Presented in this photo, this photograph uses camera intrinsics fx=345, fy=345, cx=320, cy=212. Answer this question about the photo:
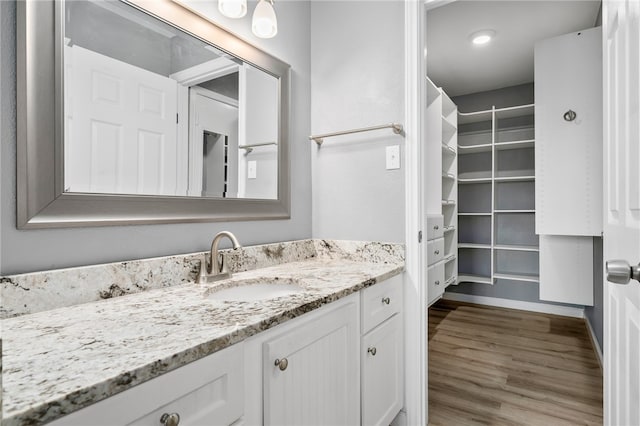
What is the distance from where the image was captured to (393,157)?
66.6 inches

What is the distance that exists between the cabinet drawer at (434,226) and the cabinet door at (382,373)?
118cm

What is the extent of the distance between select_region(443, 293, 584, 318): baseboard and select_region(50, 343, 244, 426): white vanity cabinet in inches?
146

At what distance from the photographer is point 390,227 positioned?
67.2 inches

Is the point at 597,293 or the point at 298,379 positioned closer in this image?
the point at 298,379

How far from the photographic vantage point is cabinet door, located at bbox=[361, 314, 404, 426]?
133 centimetres

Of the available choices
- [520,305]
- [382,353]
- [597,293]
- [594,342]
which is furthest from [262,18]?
[520,305]

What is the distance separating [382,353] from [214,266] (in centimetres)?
78

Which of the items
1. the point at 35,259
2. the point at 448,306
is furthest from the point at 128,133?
the point at 448,306

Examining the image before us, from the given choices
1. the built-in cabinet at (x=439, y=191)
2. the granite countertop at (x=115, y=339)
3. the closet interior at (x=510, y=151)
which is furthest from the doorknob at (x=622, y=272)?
the built-in cabinet at (x=439, y=191)

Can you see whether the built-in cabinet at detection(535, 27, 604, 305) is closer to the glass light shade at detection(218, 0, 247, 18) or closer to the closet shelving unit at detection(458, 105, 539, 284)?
→ the closet shelving unit at detection(458, 105, 539, 284)

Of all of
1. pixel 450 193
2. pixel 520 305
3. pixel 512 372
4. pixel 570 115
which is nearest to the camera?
pixel 512 372

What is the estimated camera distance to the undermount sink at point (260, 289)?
4.33 ft

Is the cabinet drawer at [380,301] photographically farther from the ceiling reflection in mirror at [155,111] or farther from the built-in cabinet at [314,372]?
the ceiling reflection in mirror at [155,111]

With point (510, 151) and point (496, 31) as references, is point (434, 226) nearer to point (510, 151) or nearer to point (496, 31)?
point (496, 31)
